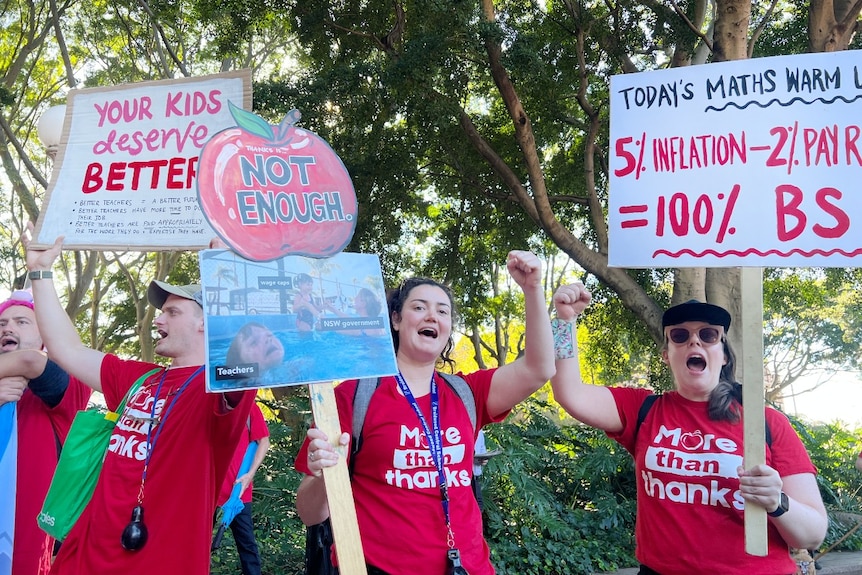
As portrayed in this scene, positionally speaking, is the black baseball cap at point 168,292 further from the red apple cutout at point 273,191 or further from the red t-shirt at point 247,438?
the red t-shirt at point 247,438

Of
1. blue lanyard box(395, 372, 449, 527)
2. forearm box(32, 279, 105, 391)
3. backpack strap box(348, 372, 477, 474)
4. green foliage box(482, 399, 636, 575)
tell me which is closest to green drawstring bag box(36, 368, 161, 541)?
forearm box(32, 279, 105, 391)

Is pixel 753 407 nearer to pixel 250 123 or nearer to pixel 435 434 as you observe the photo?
pixel 435 434

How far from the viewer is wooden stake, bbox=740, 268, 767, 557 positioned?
7.24 feet

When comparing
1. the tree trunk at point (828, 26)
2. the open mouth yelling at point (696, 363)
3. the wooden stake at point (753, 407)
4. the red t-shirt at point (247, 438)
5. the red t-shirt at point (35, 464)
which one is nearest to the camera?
the wooden stake at point (753, 407)

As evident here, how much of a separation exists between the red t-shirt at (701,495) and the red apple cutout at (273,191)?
1.32m

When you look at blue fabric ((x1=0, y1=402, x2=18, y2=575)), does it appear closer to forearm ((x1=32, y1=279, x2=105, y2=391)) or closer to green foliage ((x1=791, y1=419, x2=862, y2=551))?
forearm ((x1=32, y1=279, x2=105, y2=391))

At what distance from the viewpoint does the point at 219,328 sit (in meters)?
2.09

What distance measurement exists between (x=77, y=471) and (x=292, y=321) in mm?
1067

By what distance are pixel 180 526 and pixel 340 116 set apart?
705 cm

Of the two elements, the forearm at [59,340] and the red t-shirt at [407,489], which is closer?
the red t-shirt at [407,489]

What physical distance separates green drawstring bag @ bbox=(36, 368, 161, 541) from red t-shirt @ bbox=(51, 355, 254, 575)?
7 cm

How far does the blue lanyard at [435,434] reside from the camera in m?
2.35

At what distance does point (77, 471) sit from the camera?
8.52 ft

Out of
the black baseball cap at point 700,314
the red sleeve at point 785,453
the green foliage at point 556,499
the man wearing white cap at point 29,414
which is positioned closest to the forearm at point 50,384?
the man wearing white cap at point 29,414
